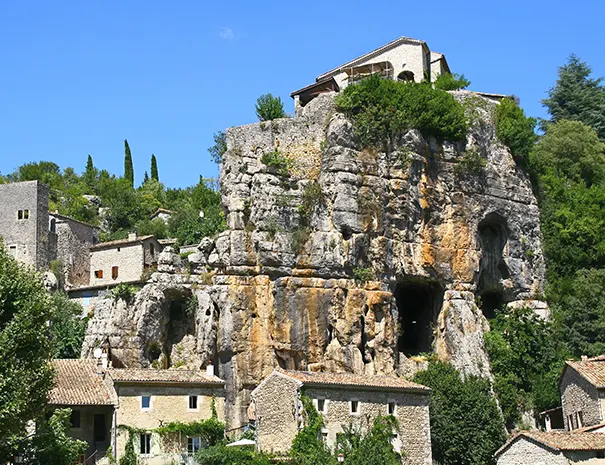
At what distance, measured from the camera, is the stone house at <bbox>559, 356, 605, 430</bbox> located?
47.2m

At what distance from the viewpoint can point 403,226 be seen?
5675 cm

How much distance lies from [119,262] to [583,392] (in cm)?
3037

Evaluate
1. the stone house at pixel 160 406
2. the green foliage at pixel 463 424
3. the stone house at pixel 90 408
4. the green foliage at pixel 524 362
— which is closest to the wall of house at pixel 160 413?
the stone house at pixel 160 406

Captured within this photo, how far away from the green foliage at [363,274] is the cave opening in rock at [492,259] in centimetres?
809

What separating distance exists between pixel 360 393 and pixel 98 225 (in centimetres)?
4195

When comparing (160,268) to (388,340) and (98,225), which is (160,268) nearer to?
(388,340)

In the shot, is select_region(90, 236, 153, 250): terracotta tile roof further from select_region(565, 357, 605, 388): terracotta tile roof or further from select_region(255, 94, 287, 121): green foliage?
select_region(565, 357, 605, 388): terracotta tile roof

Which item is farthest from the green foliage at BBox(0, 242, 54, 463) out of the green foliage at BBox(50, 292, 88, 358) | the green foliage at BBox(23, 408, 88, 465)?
the green foliage at BBox(50, 292, 88, 358)

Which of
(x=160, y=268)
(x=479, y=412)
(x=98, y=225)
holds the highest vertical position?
(x=98, y=225)

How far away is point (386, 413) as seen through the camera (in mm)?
46469

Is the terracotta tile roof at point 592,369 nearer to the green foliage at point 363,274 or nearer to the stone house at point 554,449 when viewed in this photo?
the stone house at point 554,449

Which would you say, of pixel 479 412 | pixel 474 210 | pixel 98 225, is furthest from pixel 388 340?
pixel 98 225

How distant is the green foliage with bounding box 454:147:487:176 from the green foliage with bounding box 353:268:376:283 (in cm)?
884

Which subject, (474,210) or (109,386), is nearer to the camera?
(109,386)
